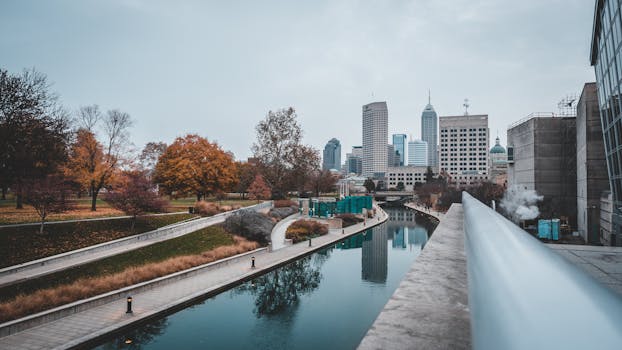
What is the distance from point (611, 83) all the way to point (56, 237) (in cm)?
3114

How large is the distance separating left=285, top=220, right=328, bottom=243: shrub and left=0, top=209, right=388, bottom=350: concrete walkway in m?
9.00

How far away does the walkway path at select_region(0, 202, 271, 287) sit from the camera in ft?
53.7

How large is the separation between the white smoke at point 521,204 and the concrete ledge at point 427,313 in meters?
36.3

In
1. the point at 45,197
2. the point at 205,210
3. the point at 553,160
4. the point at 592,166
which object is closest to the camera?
the point at 45,197

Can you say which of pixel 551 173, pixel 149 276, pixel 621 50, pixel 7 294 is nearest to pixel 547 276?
pixel 7 294

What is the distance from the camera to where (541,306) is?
3.16 feet

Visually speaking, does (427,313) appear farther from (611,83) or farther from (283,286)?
(611,83)

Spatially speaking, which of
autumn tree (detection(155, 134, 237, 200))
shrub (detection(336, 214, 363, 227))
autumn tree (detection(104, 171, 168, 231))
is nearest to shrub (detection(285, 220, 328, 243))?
shrub (detection(336, 214, 363, 227))

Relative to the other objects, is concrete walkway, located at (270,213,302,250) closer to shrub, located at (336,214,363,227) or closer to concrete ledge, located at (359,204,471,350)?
shrub, located at (336,214,363,227)

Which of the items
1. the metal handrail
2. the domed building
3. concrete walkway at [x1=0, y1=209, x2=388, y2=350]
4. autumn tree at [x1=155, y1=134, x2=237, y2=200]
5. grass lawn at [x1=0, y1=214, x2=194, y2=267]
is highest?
the domed building

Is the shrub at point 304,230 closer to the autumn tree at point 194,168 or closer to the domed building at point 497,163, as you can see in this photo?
the autumn tree at point 194,168

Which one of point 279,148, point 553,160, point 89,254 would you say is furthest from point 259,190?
point 553,160

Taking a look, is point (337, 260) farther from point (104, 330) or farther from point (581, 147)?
point (581, 147)

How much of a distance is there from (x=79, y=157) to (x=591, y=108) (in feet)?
138
